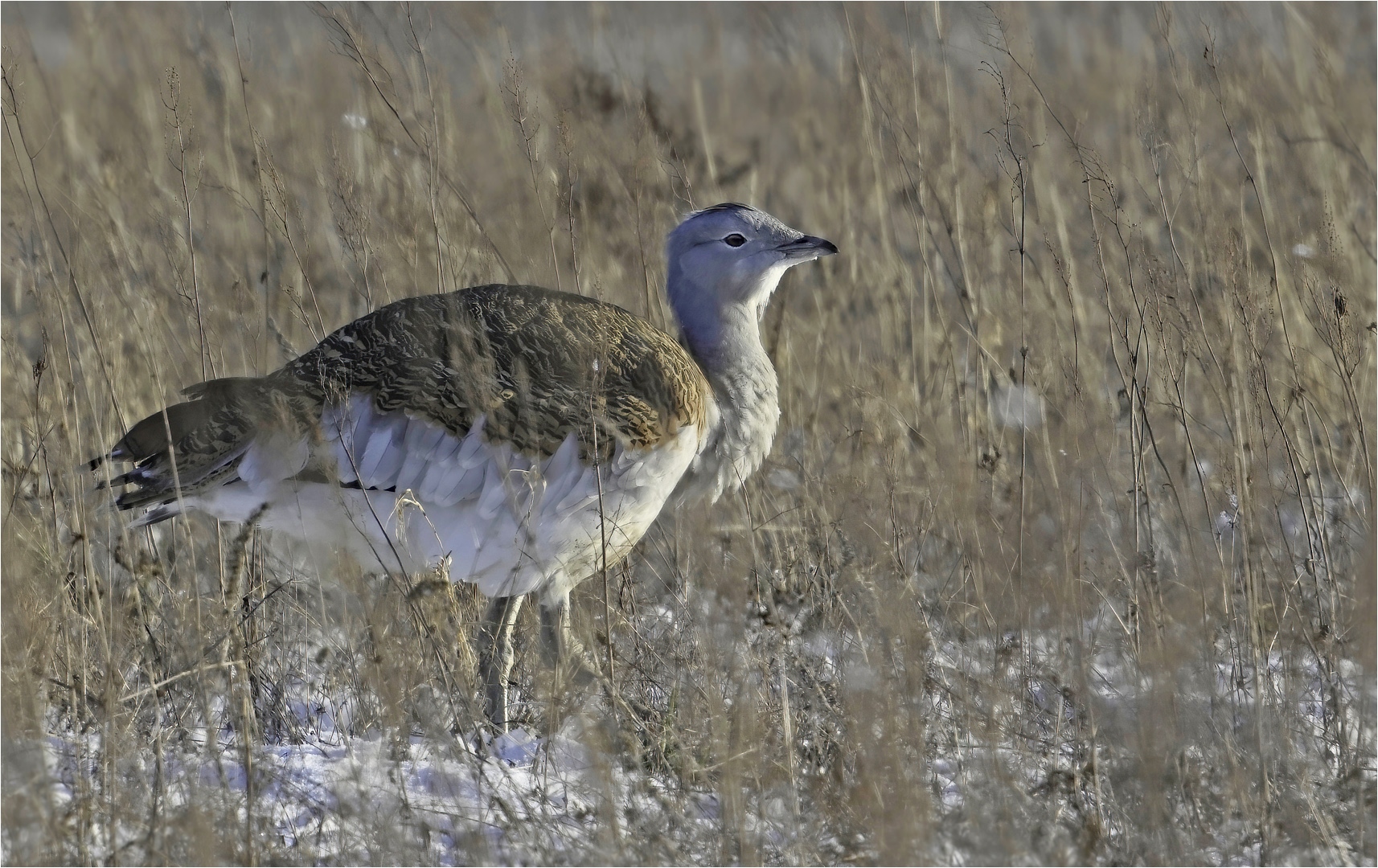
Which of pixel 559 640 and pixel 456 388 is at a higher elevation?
pixel 456 388

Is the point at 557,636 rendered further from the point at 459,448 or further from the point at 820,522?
the point at 820,522

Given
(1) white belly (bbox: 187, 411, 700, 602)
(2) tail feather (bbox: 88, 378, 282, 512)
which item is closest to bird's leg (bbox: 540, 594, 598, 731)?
(1) white belly (bbox: 187, 411, 700, 602)

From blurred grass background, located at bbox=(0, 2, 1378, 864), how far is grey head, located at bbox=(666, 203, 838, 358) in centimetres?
18

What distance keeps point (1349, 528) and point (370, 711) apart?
2478 millimetres

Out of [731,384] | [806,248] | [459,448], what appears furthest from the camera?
[806,248]

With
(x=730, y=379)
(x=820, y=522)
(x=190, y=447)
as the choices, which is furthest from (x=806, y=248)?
(x=190, y=447)

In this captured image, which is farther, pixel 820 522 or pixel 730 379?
pixel 730 379

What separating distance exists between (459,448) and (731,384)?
0.86 m

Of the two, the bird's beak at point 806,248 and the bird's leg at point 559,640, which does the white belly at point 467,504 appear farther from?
the bird's beak at point 806,248

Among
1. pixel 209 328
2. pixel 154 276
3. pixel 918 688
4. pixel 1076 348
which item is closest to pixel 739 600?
pixel 918 688

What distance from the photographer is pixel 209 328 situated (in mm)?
4281

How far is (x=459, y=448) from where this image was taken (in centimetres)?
342

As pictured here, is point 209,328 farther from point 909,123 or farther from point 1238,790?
point 1238,790

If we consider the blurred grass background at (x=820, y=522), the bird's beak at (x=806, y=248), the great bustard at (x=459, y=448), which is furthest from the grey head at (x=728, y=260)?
the great bustard at (x=459, y=448)
